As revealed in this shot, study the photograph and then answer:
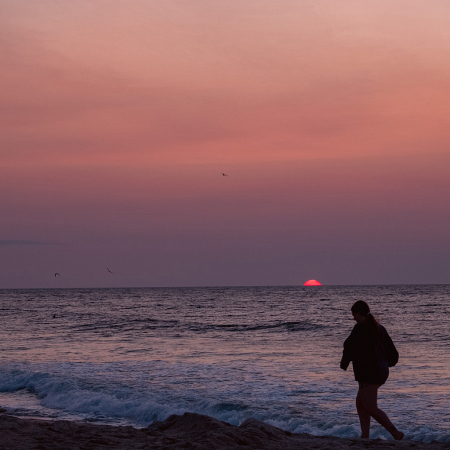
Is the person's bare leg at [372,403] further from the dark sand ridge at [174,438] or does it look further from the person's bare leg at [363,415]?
the dark sand ridge at [174,438]

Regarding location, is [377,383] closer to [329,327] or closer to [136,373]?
[136,373]

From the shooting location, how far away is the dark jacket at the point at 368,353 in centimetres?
637

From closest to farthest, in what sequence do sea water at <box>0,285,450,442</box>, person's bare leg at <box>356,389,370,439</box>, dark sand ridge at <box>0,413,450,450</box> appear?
dark sand ridge at <box>0,413,450,450</box> → person's bare leg at <box>356,389,370,439</box> → sea water at <box>0,285,450,442</box>

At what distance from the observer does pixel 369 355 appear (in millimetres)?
6367

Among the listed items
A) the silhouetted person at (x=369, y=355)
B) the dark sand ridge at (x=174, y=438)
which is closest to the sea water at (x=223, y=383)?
the dark sand ridge at (x=174, y=438)

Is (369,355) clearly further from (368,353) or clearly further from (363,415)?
(363,415)

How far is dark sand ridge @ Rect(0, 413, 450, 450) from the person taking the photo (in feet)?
20.9

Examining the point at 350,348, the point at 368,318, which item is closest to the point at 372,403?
the point at 350,348

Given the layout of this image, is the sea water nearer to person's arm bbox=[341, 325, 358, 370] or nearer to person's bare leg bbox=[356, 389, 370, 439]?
person's bare leg bbox=[356, 389, 370, 439]

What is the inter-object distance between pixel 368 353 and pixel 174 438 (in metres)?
2.83

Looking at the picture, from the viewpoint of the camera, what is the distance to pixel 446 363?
16.1 metres

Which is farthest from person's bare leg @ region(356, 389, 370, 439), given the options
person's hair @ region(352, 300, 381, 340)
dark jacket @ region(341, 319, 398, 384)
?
person's hair @ region(352, 300, 381, 340)

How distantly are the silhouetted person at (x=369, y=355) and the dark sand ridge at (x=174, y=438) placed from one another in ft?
1.96

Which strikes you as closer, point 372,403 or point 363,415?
point 372,403
